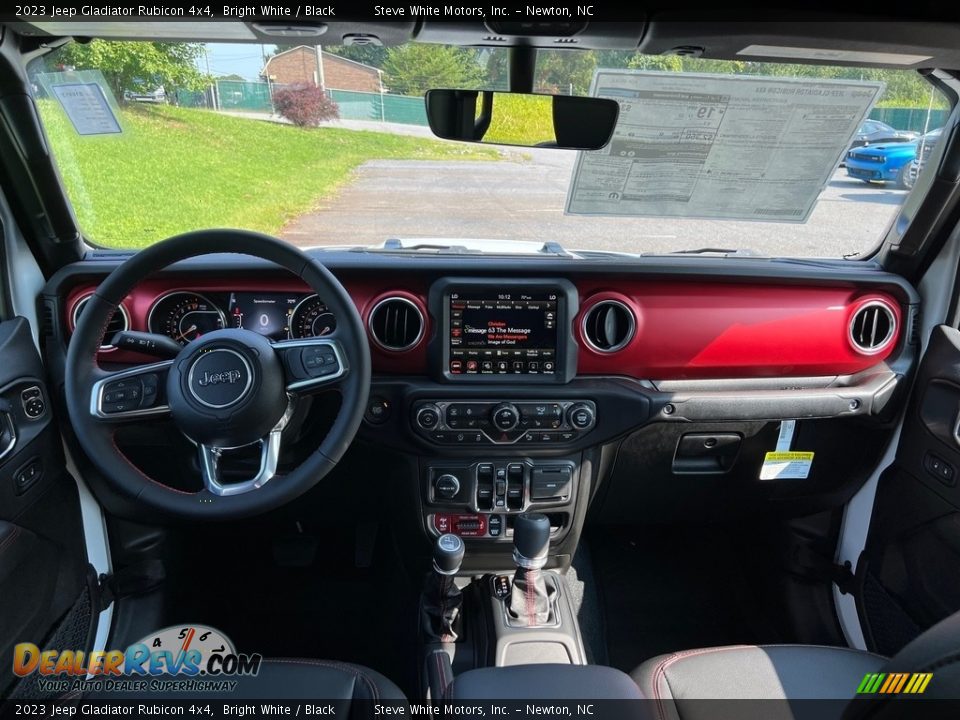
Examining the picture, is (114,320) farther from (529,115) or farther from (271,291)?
(529,115)

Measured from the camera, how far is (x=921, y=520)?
234cm

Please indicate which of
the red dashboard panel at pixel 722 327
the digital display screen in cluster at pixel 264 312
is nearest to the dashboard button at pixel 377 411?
the digital display screen in cluster at pixel 264 312

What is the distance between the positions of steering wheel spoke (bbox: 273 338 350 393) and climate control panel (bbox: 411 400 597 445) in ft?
1.66

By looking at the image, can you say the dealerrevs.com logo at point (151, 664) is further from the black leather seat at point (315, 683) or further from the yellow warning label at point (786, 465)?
the yellow warning label at point (786, 465)

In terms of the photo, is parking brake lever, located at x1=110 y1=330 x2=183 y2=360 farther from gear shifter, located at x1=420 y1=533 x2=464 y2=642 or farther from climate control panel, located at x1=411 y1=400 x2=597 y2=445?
gear shifter, located at x1=420 y1=533 x2=464 y2=642

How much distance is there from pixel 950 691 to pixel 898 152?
7.02ft

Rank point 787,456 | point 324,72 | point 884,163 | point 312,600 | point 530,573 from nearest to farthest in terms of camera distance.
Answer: point 324,72 → point 530,573 → point 884,163 → point 787,456 → point 312,600

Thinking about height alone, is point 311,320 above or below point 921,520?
above

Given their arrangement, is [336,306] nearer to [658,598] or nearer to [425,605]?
[425,605]

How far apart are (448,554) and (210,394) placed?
916mm

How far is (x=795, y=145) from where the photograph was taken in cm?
228

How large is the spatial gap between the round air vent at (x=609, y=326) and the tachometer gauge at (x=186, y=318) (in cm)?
120

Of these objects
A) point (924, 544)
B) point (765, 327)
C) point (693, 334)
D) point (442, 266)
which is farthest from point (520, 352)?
point (924, 544)

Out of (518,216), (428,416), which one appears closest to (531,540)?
(428,416)
